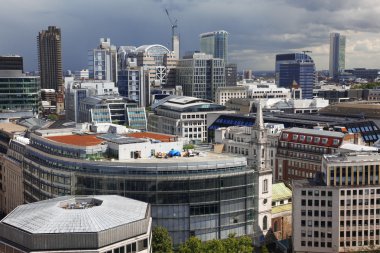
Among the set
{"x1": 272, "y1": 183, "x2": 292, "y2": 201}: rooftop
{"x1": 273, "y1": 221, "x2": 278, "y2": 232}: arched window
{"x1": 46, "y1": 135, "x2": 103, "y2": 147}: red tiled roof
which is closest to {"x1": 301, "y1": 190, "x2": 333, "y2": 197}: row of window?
{"x1": 272, "y1": 183, "x2": 292, "y2": 201}: rooftop

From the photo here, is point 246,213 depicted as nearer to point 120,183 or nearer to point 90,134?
point 120,183

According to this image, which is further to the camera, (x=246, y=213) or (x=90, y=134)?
(x=90, y=134)

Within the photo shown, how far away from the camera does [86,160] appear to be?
115250 millimetres

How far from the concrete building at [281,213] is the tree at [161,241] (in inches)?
1409

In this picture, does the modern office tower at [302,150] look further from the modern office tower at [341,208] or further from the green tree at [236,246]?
the green tree at [236,246]

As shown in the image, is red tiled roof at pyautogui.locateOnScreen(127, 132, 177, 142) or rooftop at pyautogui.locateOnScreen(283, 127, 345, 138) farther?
rooftop at pyautogui.locateOnScreen(283, 127, 345, 138)

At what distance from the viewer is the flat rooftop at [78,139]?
4940 inches

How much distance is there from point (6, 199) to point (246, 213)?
270 feet

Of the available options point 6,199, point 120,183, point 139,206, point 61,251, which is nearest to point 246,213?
point 120,183

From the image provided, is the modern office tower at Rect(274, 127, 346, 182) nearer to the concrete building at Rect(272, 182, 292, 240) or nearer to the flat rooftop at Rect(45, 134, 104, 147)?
the concrete building at Rect(272, 182, 292, 240)

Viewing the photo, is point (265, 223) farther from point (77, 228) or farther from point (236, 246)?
point (77, 228)

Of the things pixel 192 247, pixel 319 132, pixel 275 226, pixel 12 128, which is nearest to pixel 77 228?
pixel 192 247

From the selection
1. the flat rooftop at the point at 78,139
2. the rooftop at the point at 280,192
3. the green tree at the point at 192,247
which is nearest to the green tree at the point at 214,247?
the green tree at the point at 192,247

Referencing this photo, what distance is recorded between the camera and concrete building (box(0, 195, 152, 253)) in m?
75.7
